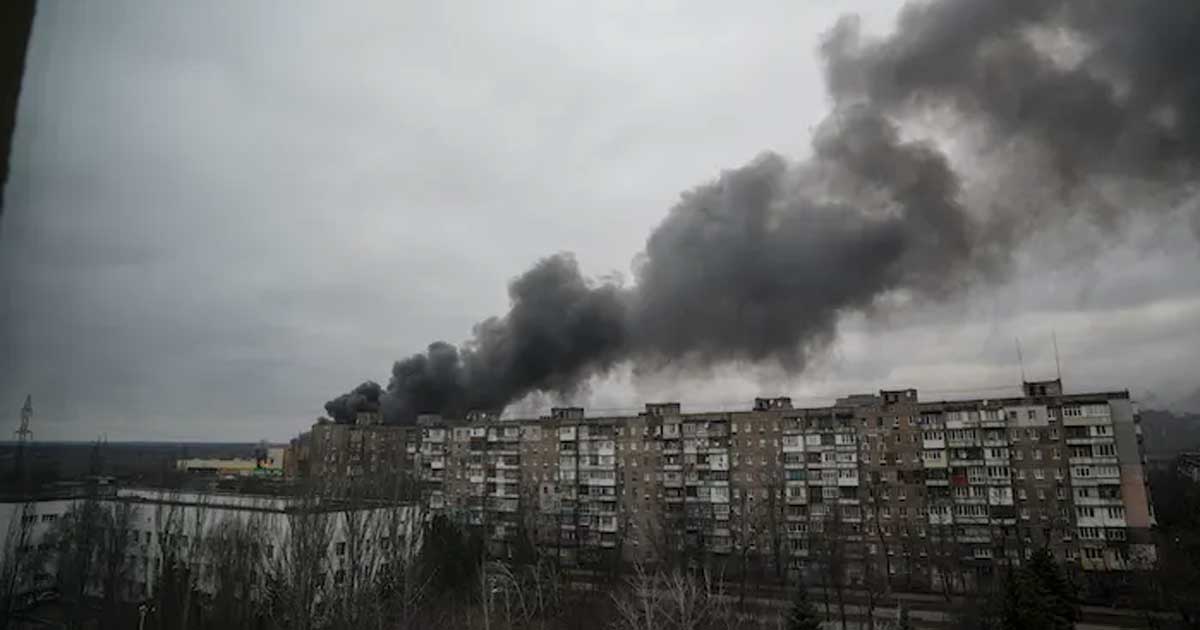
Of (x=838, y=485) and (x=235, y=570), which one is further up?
(x=838, y=485)

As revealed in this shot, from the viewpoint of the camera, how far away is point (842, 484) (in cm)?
2062

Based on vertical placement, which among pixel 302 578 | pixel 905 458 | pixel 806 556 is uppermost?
pixel 905 458

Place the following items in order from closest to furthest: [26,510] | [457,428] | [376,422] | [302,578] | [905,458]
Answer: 1. [26,510]
2. [302,578]
3. [905,458]
4. [457,428]
5. [376,422]

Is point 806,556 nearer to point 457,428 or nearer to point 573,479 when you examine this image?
point 573,479

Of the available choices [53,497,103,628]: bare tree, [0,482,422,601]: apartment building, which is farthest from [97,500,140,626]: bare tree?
[53,497,103,628]: bare tree

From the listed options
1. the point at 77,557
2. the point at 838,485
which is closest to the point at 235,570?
the point at 77,557

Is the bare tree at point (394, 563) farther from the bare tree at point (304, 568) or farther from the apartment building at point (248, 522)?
the bare tree at point (304, 568)

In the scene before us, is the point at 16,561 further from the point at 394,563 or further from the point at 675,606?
the point at 394,563

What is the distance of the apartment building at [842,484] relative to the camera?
18297 mm

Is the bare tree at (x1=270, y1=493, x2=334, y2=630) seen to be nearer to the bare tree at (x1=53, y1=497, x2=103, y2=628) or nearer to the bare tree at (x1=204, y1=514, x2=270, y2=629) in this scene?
the bare tree at (x1=204, y1=514, x2=270, y2=629)

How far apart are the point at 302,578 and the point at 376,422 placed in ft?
70.8

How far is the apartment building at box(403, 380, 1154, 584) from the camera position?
18297 millimetres

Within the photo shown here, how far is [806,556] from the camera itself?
20.0 meters

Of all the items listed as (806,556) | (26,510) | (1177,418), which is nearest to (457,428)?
(806,556)
